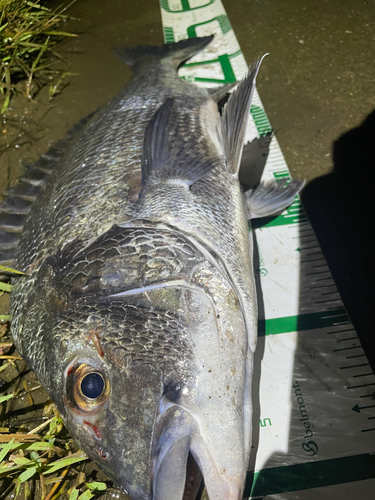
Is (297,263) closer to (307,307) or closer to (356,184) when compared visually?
(307,307)

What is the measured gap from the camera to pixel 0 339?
2.68m

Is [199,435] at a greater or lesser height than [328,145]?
greater

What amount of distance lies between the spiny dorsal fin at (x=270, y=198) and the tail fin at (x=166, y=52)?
1846 mm

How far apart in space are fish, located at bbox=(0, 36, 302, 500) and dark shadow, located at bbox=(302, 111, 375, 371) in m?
0.60

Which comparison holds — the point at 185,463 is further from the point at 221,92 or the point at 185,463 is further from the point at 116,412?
the point at 221,92

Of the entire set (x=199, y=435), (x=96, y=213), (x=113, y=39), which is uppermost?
Answer: (x=113, y=39)

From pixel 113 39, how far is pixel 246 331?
4389 mm

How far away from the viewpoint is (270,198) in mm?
2729

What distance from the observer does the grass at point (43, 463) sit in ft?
6.64

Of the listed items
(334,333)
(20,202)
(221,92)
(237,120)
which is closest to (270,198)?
(237,120)

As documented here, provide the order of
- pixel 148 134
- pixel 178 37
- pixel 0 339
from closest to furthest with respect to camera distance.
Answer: pixel 148 134 → pixel 0 339 → pixel 178 37

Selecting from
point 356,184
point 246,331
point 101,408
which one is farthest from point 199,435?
point 356,184

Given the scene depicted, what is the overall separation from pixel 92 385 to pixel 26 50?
4.27m

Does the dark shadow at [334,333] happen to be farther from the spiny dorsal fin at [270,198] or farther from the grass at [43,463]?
the grass at [43,463]
